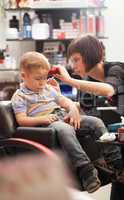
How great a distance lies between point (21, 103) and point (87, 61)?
1.76 ft

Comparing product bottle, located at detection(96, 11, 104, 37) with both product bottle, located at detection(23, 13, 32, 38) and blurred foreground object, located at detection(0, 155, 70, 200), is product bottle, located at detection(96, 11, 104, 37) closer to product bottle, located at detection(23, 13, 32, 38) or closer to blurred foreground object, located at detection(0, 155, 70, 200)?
product bottle, located at detection(23, 13, 32, 38)

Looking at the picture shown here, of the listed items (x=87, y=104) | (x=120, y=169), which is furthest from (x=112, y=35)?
(x=120, y=169)

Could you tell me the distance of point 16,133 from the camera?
2.79 metres

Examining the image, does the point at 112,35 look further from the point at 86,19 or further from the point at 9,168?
the point at 9,168

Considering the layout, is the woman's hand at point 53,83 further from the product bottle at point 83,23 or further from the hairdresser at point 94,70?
Result: the product bottle at point 83,23

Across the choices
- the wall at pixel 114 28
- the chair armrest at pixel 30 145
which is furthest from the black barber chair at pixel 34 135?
the wall at pixel 114 28

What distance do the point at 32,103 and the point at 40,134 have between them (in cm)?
34

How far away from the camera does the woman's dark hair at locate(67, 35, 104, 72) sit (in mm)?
2748

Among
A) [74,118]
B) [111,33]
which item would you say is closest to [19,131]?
[74,118]

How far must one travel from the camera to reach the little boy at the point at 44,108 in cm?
278

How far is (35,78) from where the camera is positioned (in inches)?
115

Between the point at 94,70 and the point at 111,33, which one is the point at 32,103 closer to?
the point at 94,70

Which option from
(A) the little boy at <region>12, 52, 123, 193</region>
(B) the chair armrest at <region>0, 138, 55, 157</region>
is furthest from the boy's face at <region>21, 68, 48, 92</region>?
(B) the chair armrest at <region>0, 138, 55, 157</region>

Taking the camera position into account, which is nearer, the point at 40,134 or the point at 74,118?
the point at 40,134
